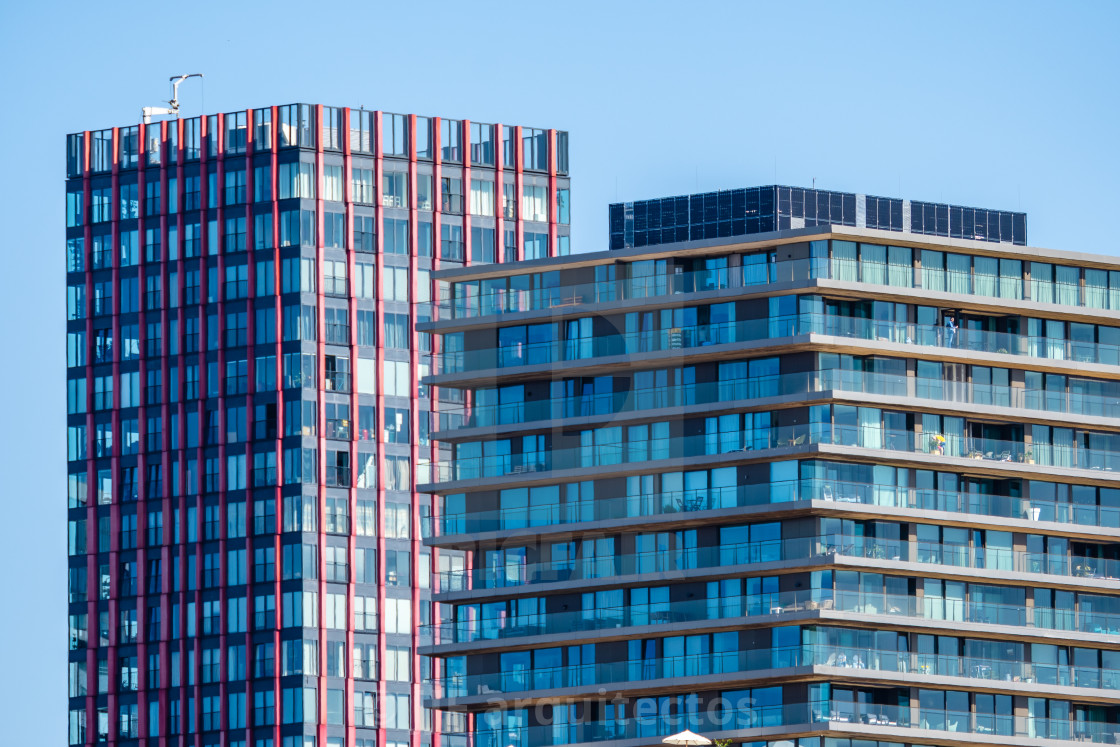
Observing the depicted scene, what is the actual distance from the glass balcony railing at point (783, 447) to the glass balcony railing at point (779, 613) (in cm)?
730

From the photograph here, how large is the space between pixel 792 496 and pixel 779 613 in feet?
18.8

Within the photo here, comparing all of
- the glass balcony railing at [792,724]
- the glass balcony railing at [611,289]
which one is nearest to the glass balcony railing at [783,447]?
the glass balcony railing at [611,289]

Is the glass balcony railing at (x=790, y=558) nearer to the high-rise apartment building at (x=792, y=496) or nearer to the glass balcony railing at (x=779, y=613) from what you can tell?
the high-rise apartment building at (x=792, y=496)

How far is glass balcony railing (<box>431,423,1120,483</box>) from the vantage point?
15888 centimetres

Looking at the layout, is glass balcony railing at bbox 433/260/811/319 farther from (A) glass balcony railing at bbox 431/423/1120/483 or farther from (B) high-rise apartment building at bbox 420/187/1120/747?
(A) glass balcony railing at bbox 431/423/1120/483

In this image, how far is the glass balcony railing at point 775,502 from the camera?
158 metres

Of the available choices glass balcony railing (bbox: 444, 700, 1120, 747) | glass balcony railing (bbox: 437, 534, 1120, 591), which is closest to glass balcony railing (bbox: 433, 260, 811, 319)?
glass balcony railing (bbox: 437, 534, 1120, 591)

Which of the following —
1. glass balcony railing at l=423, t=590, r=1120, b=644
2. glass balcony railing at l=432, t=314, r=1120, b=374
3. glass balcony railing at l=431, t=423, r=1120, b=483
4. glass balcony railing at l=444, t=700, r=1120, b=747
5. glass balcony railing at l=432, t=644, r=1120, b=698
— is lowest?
glass balcony railing at l=444, t=700, r=1120, b=747

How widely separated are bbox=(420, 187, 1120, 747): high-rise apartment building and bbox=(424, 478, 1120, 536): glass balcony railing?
0.14 m

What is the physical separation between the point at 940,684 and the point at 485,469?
1020 inches

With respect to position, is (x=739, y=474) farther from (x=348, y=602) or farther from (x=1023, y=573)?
(x=348, y=602)

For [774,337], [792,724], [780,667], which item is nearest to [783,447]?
[774,337]

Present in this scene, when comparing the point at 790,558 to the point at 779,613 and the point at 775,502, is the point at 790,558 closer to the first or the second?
the point at 779,613

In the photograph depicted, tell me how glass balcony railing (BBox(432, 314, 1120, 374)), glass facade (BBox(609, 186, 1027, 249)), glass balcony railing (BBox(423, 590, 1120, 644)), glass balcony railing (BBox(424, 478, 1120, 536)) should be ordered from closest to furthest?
glass balcony railing (BBox(423, 590, 1120, 644)) < glass balcony railing (BBox(424, 478, 1120, 536)) < glass balcony railing (BBox(432, 314, 1120, 374)) < glass facade (BBox(609, 186, 1027, 249))
